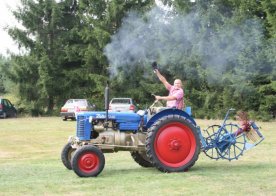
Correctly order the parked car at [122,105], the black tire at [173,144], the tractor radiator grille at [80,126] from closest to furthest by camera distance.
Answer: the black tire at [173,144]
the tractor radiator grille at [80,126]
the parked car at [122,105]

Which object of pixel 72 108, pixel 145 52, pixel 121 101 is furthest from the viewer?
pixel 121 101

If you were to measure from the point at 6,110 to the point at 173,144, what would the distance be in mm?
25893

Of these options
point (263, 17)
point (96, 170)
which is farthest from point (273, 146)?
point (263, 17)

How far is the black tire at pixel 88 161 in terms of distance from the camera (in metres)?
8.39

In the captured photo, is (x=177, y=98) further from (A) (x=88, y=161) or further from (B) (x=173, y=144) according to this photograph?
(A) (x=88, y=161)

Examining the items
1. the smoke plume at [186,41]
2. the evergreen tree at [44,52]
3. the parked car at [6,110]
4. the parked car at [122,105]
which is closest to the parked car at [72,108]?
the parked car at [122,105]

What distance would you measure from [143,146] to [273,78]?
19186 millimetres

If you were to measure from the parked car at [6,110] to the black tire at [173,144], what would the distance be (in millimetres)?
25363

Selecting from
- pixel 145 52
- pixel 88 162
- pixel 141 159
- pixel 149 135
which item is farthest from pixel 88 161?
pixel 145 52

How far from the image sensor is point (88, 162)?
846 centimetres

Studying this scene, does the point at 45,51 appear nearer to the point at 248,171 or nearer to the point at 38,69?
the point at 38,69

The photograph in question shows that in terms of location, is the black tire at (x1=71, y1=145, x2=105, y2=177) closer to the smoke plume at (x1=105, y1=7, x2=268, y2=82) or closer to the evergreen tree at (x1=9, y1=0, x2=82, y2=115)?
the smoke plume at (x1=105, y1=7, x2=268, y2=82)

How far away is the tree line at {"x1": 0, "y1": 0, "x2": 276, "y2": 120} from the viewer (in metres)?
25.8

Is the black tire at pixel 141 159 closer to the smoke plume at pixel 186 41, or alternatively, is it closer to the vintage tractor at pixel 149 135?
the vintage tractor at pixel 149 135
